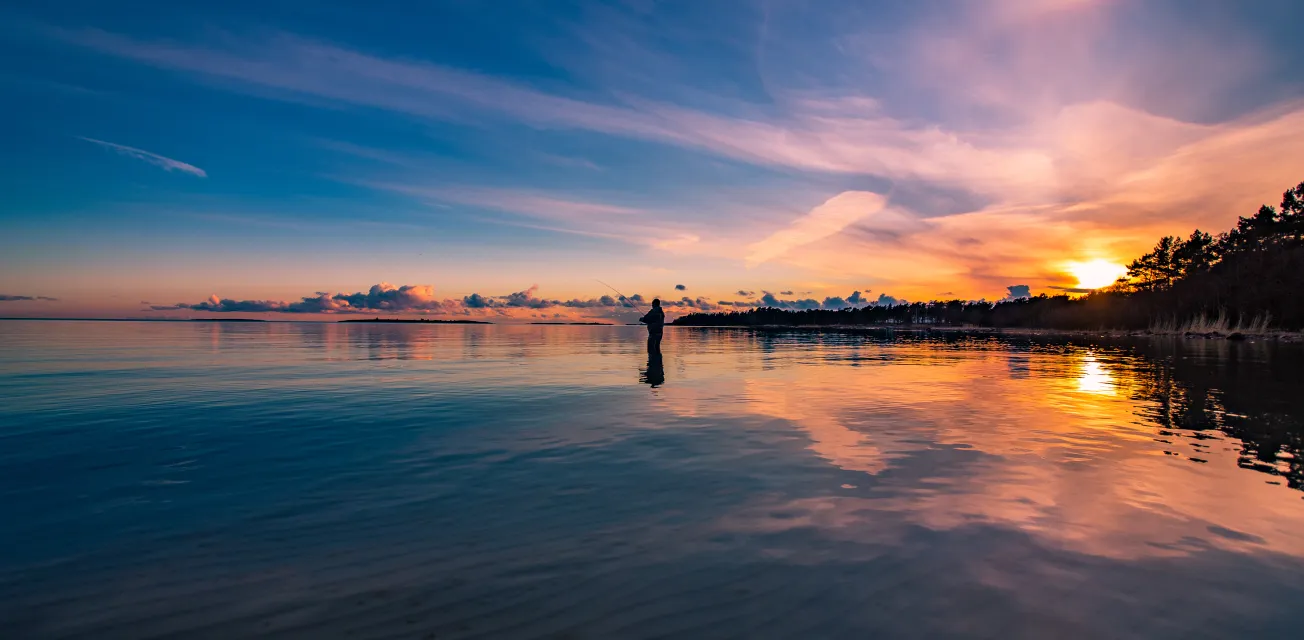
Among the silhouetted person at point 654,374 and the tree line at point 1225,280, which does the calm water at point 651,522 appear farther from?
the tree line at point 1225,280

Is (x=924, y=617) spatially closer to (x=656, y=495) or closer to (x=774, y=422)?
(x=656, y=495)

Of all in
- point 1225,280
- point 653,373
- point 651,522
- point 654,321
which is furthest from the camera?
point 1225,280

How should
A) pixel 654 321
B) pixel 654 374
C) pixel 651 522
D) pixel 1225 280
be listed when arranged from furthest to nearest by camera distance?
pixel 1225 280 → pixel 654 321 → pixel 654 374 → pixel 651 522

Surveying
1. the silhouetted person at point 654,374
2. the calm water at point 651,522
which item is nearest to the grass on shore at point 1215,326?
the silhouetted person at point 654,374

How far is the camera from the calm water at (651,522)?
574 centimetres

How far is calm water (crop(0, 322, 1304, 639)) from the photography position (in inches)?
226

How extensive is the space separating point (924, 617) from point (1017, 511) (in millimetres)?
4297

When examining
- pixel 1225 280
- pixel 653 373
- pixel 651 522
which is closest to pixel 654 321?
pixel 653 373

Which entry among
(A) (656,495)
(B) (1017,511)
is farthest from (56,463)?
(B) (1017,511)

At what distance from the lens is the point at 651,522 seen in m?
8.23

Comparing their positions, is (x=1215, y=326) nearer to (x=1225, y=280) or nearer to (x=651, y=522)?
(x=1225, y=280)

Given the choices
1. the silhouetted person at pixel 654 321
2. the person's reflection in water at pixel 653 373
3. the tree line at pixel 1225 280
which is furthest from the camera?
the tree line at pixel 1225 280

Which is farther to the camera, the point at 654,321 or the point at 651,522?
the point at 654,321

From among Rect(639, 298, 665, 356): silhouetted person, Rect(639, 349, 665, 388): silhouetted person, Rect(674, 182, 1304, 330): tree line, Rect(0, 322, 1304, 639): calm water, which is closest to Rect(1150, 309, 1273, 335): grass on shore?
Rect(674, 182, 1304, 330): tree line
